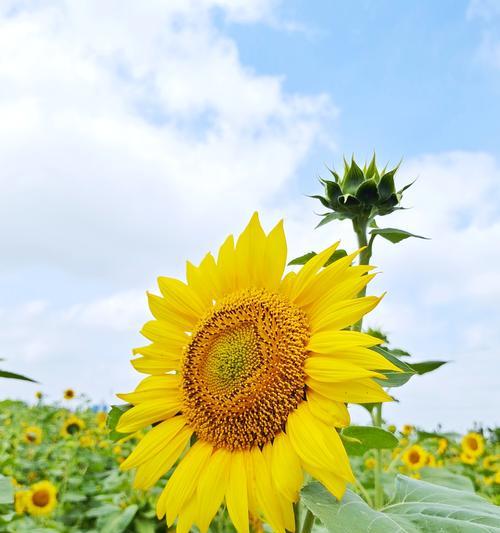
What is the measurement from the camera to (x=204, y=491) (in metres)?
1.40

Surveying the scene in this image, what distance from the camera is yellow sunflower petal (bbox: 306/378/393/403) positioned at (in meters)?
1.24

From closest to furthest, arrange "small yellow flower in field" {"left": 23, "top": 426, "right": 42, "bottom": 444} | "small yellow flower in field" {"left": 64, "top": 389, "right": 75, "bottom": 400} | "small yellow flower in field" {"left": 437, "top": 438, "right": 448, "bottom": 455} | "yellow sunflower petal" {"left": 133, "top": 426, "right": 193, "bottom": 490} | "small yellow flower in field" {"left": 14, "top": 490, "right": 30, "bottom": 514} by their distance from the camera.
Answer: "yellow sunflower petal" {"left": 133, "top": 426, "right": 193, "bottom": 490}
"small yellow flower in field" {"left": 14, "top": 490, "right": 30, "bottom": 514}
"small yellow flower in field" {"left": 23, "top": 426, "right": 42, "bottom": 444}
"small yellow flower in field" {"left": 437, "top": 438, "right": 448, "bottom": 455}
"small yellow flower in field" {"left": 64, "top": 389, "right": 75, "bottom": 400}

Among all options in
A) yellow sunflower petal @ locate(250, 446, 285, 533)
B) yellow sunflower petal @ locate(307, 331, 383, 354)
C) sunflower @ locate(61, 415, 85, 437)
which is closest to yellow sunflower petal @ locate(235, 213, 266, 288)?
yellow sunflower petal @ locate(307, 331, 383, 354)

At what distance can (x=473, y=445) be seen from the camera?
243 inches

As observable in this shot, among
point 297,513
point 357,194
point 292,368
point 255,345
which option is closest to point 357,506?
point 297,513

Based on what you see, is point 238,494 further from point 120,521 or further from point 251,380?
point 120,521

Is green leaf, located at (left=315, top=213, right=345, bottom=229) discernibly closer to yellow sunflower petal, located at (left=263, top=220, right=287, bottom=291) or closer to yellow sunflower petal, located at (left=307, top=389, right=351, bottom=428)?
yellow sunflower petal, located at (left=263, top=220, right=287, bottom=291)

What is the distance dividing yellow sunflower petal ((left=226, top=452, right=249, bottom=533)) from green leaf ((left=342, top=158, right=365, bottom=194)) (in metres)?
0.74

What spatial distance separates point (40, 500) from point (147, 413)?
10.2 ft

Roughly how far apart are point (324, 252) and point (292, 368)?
277 mm

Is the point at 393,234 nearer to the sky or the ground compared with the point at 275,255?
nearer to the sky

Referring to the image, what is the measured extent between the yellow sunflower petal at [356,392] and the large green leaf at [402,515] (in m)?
0.20

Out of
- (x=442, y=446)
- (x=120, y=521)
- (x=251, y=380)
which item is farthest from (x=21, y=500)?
(x=442, y=446)

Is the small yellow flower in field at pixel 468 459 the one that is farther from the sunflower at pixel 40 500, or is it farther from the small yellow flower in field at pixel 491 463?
the sunflower at pixel 40 500
